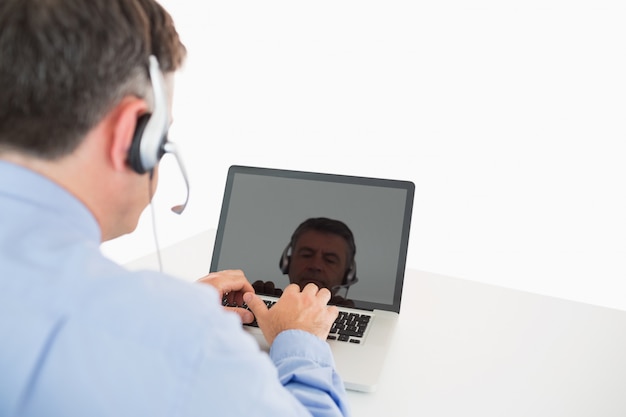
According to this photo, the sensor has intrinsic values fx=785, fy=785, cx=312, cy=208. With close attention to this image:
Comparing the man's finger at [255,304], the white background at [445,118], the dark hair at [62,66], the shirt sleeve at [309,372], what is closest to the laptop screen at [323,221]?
the man's finger at [255,304]

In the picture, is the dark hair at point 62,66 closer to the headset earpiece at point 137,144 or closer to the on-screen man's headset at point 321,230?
the headset earpiece at point 137,144

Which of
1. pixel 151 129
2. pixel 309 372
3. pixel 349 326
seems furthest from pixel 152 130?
pixel 349 326

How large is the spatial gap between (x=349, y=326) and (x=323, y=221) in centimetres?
28

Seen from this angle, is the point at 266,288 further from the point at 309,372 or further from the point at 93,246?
the point at 93,246

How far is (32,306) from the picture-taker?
75cm

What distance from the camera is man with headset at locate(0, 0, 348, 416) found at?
29.5 inches

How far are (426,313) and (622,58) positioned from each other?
2.07m

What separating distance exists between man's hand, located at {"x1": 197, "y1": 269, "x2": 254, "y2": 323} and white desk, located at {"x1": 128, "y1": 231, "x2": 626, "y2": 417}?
251mm

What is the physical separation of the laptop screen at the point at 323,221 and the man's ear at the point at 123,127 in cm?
83

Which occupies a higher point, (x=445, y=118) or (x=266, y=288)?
(x=445, y=118)

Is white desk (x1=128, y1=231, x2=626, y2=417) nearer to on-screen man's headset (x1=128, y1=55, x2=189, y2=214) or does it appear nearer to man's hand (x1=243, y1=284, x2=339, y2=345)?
man's hand (x1=243, y1=284, x2=339, y2=345)

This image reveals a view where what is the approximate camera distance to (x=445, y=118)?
3.47m

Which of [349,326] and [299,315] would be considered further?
[349,326]

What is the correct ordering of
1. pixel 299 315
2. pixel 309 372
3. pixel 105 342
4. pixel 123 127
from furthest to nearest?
pixel 299 315, pixel 309 372, pixel 123 127, pixel 105 342
